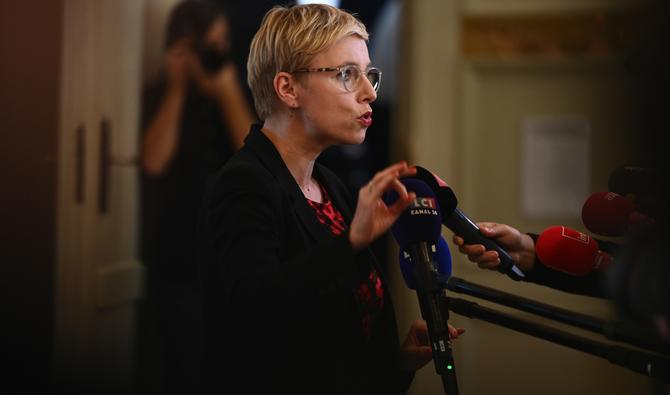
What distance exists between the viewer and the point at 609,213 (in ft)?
2.64

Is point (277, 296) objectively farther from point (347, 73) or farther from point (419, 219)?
point (347, 73)

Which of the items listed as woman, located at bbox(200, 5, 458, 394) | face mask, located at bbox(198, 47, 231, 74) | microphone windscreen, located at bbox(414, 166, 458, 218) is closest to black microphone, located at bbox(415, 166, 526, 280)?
microphone windscreen, located at bbox(414, 166, 458, 218)

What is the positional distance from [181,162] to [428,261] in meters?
1.55

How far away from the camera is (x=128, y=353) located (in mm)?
2033

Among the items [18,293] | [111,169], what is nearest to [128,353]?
[18,293]

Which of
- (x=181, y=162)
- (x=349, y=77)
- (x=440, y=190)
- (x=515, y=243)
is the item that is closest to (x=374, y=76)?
(x=349, y=77)

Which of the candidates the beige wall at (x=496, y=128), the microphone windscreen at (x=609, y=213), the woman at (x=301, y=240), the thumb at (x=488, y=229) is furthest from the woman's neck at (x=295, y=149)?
the beige wall at (x=496, y=128)

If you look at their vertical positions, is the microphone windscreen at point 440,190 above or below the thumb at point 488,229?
above

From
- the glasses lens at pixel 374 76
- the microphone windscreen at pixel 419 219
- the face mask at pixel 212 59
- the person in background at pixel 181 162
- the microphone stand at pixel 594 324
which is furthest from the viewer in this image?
the face mask at pixel 212 59

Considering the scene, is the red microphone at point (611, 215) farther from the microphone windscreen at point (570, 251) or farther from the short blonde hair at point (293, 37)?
the short blonde hair at point (293, 37)

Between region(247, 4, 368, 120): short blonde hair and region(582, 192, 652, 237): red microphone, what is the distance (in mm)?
357

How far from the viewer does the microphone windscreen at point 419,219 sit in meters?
0.71

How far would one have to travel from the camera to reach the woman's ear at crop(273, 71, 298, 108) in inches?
31.8

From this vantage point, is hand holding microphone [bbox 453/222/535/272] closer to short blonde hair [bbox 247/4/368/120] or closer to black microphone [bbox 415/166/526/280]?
black microphone [bbox 415/166/526/280]
